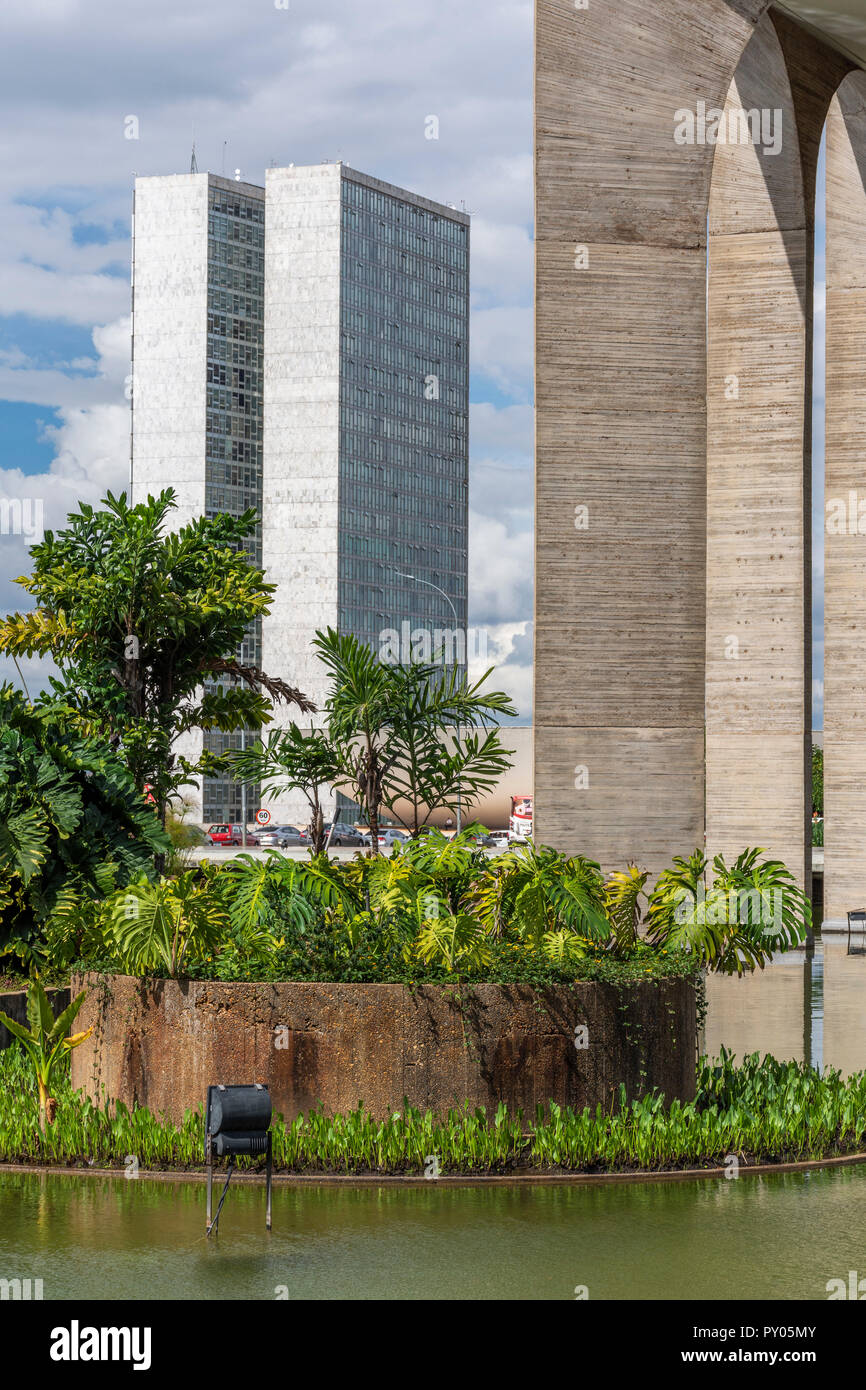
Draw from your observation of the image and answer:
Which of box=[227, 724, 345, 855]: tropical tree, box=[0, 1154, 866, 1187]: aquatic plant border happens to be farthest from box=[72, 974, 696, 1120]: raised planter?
box=[227, 724, 345, 855]: tropical tree

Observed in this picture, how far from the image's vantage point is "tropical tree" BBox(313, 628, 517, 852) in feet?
47.9

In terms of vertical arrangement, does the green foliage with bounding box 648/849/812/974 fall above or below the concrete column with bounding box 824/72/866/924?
below

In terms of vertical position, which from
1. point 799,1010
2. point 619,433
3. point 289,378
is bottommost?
point 799,1010

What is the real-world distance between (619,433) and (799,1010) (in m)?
6.48

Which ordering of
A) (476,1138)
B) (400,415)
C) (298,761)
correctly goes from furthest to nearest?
1. (400,415)
2. (298,761)
3. (476,1138)

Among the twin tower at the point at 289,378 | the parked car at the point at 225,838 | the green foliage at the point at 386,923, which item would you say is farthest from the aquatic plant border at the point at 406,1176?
the twin tower at the point at 289,378

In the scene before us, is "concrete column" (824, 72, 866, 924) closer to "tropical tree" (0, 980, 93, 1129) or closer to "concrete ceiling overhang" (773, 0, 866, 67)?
"concrete ceiling overhang" (773, 0, 866, 67)

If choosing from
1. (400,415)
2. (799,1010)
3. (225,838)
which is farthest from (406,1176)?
(400,415)

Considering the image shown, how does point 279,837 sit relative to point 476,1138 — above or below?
below

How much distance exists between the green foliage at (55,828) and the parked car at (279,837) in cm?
7266

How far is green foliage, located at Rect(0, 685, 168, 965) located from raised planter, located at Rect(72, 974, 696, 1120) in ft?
12.7

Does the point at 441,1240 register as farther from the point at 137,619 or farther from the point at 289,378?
the point at 289,378

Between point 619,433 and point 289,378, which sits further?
point 289,378

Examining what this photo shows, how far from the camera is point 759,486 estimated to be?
85.5ft
